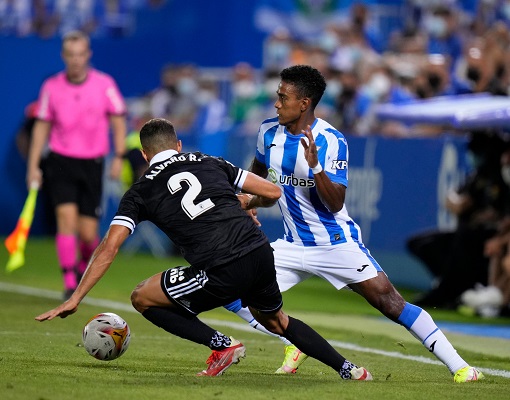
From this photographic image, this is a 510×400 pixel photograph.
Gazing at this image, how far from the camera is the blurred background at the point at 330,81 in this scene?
1458 centimetres

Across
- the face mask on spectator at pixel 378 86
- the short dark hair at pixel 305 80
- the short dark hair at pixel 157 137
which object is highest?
the short dark hair at pixel 305 80

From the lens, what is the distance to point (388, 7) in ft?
73.9

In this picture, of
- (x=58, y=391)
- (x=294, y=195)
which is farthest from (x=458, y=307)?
(x=58, y=391)

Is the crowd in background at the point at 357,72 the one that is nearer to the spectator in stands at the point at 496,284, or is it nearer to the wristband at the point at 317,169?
the spectator in stands at the point at 496,284

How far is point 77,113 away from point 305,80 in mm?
4955

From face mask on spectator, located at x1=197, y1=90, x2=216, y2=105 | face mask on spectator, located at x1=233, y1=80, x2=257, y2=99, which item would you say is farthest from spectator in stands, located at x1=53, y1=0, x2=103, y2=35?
face mask on spectator, located at x1=233, y1=80, x2=257, y2=99

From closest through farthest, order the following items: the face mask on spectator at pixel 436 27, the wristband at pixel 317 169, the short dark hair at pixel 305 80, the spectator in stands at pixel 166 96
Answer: the wristband at pixel 317 169
the short dark hair at pixel 305 80
the face mask on spectator at pixel 436 27
the spectator in stands at pixel 166 96

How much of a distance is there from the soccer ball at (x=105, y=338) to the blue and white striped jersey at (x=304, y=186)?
1.26 metres

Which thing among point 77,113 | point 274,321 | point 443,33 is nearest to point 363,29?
point 443,33

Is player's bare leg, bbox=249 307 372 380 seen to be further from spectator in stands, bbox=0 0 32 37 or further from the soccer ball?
spectator in stands, bbox=0 0 32 37

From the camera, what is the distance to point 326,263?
754 centimetres

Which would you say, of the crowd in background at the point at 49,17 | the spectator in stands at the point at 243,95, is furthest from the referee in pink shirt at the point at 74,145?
the crowd in background at the point at 49,17

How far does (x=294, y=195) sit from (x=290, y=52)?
535 inches

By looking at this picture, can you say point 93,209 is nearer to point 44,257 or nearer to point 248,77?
point 44,257
